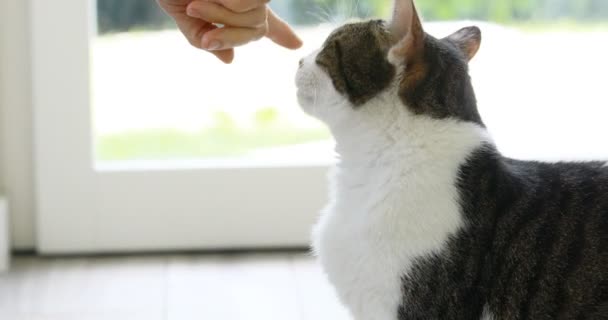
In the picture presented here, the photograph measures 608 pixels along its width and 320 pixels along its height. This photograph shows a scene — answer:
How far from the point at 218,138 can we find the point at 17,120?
415mm

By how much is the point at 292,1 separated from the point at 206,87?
26 cm

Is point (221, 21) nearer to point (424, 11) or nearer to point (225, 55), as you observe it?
point (225, 55)

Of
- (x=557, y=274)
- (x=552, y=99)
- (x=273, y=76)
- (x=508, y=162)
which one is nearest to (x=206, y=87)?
(x=273, y=76)

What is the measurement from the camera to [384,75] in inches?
51.3

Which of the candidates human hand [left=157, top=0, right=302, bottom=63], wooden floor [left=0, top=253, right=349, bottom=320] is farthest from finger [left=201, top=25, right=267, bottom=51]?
wooden floor [left=0, top=253, right=349, bottom=320]

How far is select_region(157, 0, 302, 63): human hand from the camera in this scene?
53.5 inches

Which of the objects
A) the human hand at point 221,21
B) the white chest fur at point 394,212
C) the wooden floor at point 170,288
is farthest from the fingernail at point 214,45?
the wooden floor at point 170,288

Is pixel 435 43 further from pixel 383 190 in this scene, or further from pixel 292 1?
pixel 292 1

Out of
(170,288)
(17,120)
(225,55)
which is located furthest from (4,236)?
(225,55)

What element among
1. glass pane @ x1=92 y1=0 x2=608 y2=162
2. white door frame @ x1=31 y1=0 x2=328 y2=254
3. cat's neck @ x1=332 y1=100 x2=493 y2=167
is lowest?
white door frame @ x1=31 y1=0 x2=328 y2=254

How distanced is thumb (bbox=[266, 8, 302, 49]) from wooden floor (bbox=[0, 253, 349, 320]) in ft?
1.89

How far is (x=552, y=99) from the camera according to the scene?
7.32 ft

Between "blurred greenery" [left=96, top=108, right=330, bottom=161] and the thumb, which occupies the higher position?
the thumb

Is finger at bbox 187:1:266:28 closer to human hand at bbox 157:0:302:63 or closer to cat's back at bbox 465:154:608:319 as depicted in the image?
human hand at bbox 157:0:302:63
